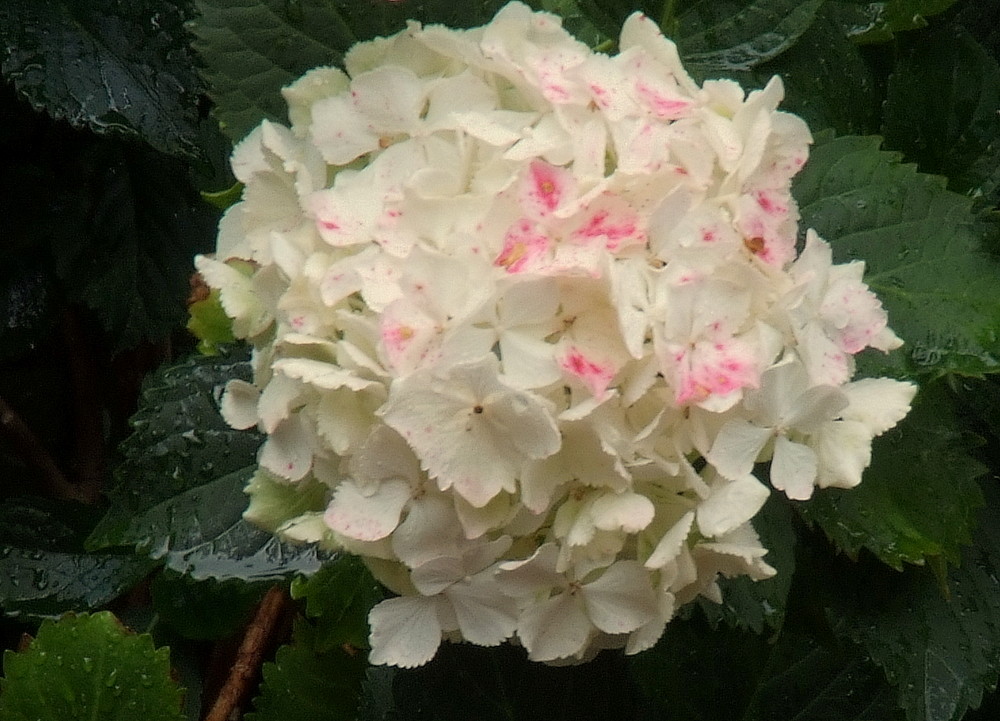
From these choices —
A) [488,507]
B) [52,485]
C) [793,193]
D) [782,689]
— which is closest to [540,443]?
[488,507]

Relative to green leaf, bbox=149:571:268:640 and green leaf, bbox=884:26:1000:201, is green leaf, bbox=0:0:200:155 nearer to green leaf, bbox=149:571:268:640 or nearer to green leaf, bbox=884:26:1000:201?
green leaf, bbox=149:571:268:640

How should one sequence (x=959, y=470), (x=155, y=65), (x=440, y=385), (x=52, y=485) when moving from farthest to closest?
(x=52, y=485) < (x=155, y=65) < (x=959, y=470) < (x=440, y=385)

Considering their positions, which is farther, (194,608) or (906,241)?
(194,608)

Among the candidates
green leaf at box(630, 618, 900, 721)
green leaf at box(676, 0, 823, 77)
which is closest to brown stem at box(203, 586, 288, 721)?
green leaf at box(630, 618, 900, 721)

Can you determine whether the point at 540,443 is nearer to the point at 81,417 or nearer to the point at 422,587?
the point at 422,587

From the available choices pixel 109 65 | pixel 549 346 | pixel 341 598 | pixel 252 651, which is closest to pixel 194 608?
pixel 252 651

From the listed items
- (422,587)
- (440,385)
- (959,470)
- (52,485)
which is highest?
(440,385)

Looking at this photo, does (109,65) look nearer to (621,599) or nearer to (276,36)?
(276,36)
